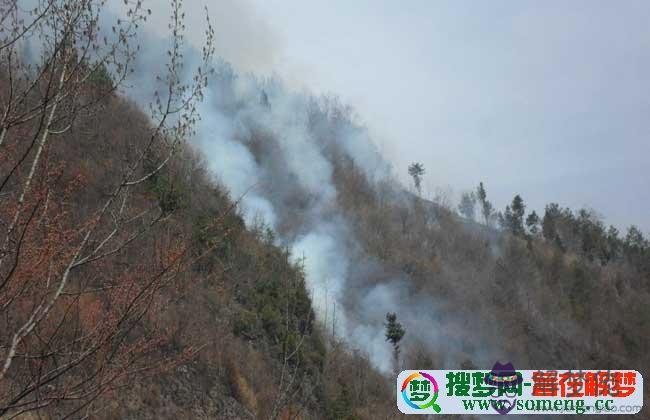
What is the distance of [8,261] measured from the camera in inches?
143

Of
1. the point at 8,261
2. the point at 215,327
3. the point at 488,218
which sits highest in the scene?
the point at 488,218

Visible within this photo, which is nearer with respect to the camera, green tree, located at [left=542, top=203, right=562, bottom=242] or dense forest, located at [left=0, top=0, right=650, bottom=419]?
dense forest, located at [left=0, top=0, right=650, bottom=419]

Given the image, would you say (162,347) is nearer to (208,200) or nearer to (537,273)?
(208,200)

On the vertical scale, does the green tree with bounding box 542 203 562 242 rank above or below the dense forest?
above

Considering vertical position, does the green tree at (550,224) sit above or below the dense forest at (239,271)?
above

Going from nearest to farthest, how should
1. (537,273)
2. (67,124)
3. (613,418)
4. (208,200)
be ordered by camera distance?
(67,124) → (208,200) → (613,418) → (537,273)

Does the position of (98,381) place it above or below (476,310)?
below

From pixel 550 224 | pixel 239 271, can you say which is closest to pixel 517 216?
pixel 550 224

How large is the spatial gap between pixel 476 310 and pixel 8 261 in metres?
45.6

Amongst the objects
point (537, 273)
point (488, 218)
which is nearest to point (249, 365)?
point (537, 273)

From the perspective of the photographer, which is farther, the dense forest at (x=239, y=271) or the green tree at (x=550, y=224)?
the green tree at (x=550, y=224)

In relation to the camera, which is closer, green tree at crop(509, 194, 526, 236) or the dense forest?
the dense forest

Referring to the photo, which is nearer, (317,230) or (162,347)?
(162,347)

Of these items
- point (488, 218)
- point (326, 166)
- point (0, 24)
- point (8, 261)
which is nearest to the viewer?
point (0, 24)
